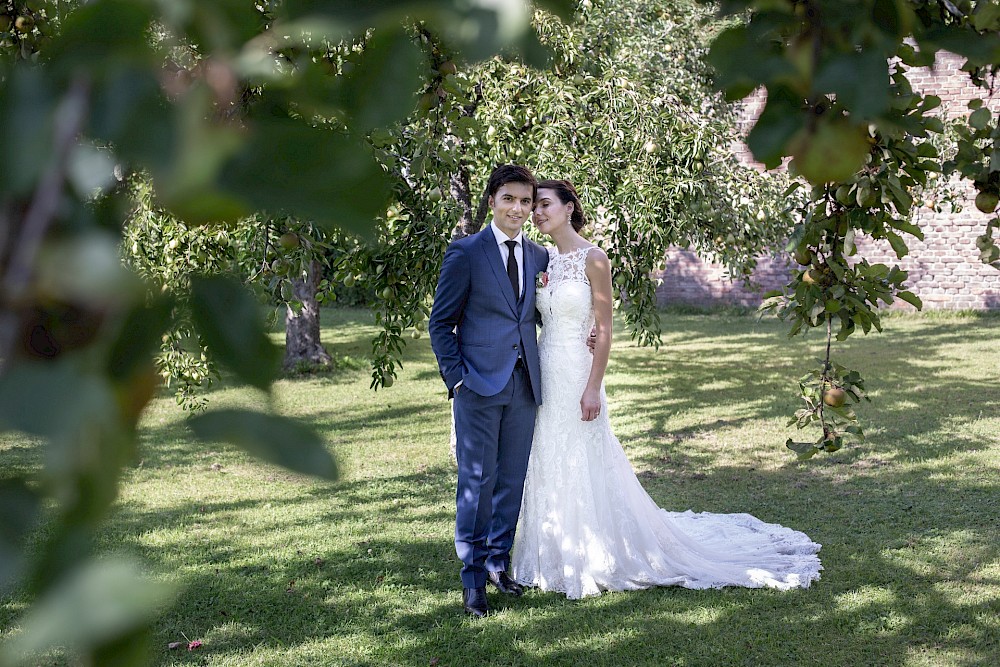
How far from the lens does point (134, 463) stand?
0.34 meters

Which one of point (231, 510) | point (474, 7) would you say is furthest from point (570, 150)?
point (474, 7)

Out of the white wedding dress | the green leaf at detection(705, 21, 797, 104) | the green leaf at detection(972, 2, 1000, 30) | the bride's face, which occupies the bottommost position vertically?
the white wedding dress

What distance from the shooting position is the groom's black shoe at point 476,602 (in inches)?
154

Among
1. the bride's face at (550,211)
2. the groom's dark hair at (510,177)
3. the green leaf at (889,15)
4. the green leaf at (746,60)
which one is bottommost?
the green leaf at (746,60)

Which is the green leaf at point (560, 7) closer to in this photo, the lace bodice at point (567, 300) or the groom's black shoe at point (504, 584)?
the lace bodice at point (567, 300)

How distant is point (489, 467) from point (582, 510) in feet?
1.89

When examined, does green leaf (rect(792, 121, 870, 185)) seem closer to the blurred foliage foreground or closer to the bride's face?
the blurred foliage foreground

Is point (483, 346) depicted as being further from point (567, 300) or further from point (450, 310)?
point (567, 300)

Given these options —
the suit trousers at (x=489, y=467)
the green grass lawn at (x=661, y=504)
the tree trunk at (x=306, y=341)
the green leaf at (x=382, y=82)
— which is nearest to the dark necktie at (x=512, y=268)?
the suit trousers at (x=489, y=467)

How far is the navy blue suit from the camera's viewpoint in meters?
3.95

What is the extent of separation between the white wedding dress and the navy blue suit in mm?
252

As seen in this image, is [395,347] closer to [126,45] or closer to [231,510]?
[231,510]

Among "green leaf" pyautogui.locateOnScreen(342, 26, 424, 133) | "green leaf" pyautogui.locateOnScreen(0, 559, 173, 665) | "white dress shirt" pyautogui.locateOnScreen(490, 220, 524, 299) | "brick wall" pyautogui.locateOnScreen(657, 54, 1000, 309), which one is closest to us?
"green leaf" pyautogui.locateOnScreen(0, 559, 173, 665)

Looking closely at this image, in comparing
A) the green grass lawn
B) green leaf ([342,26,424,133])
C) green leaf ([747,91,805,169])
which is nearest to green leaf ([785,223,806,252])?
the green grass lawn
